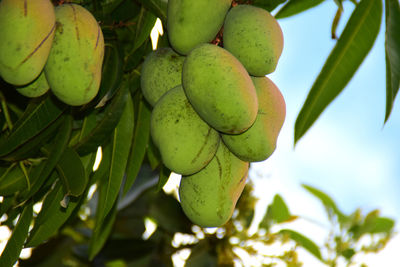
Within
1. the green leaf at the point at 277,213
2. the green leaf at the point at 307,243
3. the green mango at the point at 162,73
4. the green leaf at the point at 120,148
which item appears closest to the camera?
the green mango at the point at 162,73

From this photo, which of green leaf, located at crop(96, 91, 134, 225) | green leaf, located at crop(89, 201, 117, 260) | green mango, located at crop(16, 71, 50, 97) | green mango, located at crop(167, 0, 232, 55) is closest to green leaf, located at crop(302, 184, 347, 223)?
green leaf, located at crop(89, 201, 117, 260)

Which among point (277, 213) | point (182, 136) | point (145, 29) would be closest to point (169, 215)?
point (277, 213)

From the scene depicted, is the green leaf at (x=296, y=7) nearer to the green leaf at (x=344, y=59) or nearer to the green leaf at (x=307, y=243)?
the green leaf at (x=344, y=59)

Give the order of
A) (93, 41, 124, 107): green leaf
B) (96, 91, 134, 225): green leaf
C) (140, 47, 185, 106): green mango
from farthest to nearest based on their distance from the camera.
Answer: (96, 91, 134, 225): green leaf
(93, 41, 124, 107): green leaf
(140, 47, 185, 106): green mango

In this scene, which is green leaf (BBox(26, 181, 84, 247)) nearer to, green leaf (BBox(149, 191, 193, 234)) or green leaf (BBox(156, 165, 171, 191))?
green leaf (BBox(156, 165, 171, 191))

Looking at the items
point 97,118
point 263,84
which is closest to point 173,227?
point 97,118

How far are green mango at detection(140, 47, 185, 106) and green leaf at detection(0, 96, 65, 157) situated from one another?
22 centimetres

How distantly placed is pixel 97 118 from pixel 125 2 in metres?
0.30

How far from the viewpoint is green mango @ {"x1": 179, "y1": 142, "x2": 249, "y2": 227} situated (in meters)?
1.12

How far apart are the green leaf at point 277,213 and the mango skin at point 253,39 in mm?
1383

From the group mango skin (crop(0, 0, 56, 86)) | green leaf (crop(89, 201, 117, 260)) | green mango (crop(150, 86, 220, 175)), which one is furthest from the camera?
green leaf (crop(89, 201, 117, 260))

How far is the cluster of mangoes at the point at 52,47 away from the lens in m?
0.95

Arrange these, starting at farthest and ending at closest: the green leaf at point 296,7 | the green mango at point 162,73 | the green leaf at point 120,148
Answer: the green leaf at point 296,7 < the green leaf at point 120,148 < the green mango at point 162,73

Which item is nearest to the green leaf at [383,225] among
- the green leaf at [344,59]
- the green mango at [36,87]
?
the green leaf at [344,59]
